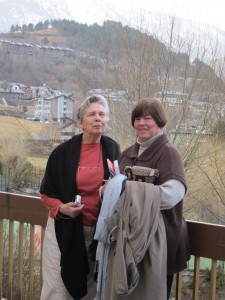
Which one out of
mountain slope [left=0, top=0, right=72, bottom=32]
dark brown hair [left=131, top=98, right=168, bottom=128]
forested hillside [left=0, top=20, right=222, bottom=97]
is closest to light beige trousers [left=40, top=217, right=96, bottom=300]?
dark brown hair [left=131, top=98, right=168, bottom=128]

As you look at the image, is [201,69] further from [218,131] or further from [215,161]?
[215,161]

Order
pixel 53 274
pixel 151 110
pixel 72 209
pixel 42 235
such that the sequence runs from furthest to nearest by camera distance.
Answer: pixel 42 235, pixel 53 274, pixel 72 209, pixel 151 110

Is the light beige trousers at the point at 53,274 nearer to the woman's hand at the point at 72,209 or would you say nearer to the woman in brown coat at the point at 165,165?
the woman's hand at the point at 72,209

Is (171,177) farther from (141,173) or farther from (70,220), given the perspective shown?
(70,220)

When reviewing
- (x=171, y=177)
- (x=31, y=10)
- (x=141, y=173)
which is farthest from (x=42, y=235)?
(x=31, y=10)

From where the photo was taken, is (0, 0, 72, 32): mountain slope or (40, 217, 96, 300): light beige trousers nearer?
(40, 217, 96, 300): light beige trousers

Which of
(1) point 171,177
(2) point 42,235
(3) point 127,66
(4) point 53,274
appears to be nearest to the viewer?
(1) point 171,177

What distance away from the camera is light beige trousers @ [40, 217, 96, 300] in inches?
86.8

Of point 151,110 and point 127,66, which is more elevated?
point 127,66

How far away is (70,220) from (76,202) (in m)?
0.10

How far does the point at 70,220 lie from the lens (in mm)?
2146

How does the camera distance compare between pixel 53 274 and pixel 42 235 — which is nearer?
pixel 53 274

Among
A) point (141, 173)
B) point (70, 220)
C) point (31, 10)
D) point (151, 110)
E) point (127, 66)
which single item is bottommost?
point (70, 220)

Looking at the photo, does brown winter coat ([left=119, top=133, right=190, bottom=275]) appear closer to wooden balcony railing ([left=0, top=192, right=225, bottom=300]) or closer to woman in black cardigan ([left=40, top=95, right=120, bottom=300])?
wooden balcony railing ([left=0, top=192, right=225, bottom=300])
